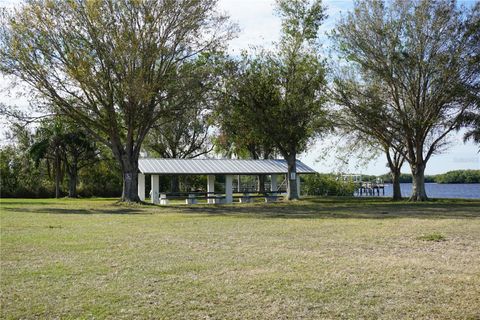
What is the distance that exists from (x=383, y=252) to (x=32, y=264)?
682cm

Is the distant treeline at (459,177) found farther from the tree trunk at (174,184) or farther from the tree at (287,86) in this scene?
the tree at (287,86)

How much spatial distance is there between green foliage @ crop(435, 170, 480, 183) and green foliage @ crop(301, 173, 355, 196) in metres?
43.7

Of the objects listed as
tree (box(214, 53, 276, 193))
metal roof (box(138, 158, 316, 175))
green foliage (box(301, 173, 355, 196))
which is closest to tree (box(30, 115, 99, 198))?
metal roof (box(138, 158, 316, 175))

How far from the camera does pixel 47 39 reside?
98.0ft

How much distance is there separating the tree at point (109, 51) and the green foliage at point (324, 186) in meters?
24.4

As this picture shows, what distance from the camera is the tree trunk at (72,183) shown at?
51.5m

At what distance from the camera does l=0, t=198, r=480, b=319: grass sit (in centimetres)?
657

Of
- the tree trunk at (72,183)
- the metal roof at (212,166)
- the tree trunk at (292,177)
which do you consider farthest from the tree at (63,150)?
the tree trunk at (292,177)

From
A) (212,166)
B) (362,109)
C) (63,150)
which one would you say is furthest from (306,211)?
(63,150)

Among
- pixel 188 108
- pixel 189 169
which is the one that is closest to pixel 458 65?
pixel 188 108

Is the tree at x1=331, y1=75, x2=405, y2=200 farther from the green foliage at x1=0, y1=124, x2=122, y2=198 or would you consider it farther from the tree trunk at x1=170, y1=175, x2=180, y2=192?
the green foliage at x1=0, y1=124, x2=122, y2=198

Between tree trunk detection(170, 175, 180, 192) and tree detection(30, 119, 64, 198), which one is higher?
tree detection(30, 119, 64, 198)

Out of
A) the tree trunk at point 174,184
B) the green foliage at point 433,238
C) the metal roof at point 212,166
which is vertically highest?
the metal roof at point 212,166

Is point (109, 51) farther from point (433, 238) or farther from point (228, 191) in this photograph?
point (433, 238)
